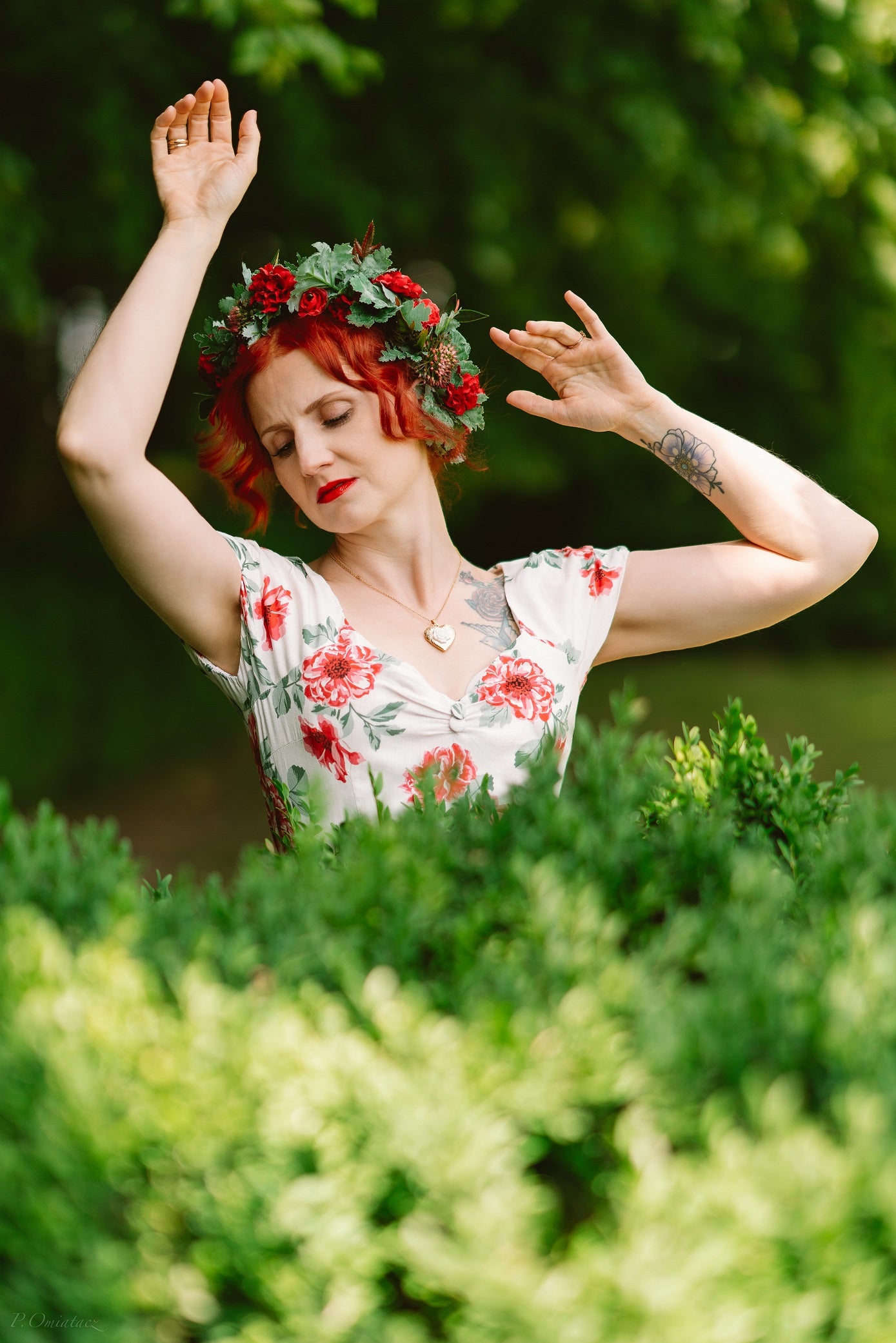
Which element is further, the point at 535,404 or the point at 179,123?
the point at 535,404

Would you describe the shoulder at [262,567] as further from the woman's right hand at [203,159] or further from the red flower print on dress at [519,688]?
the woman's right hand at [203,159]

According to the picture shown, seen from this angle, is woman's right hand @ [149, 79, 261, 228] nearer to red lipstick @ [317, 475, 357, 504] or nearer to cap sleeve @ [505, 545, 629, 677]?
red lipstick @ [317, 475, 357, 504]

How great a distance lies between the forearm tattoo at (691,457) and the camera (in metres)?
2.84

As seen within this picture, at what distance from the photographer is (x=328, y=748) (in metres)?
2.47

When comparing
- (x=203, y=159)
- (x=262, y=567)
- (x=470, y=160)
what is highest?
(x=470, y=160)

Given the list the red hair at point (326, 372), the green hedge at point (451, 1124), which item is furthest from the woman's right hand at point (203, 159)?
the green hedge at point (451, 1124)

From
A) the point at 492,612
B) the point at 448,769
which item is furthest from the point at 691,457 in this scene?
the point at 448,769

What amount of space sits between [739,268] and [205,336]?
9.80 m

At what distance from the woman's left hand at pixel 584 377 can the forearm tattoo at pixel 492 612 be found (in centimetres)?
44

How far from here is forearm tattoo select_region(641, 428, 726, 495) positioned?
112 inches

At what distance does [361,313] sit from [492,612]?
2.42ft

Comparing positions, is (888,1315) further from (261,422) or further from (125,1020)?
(261,422)

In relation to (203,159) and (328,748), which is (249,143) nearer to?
(203,159)

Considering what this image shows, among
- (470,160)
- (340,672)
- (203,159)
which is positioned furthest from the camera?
(470,160)
